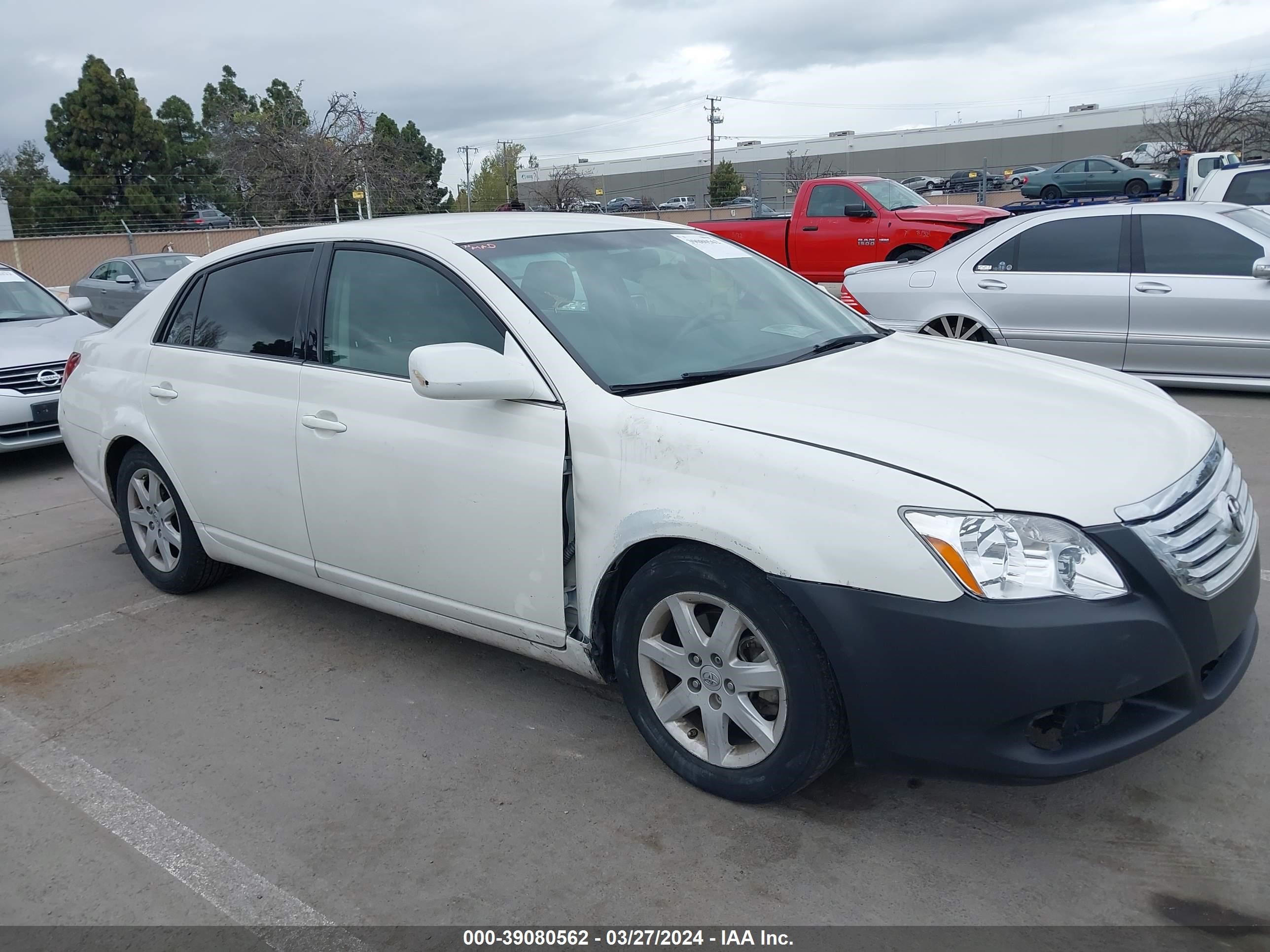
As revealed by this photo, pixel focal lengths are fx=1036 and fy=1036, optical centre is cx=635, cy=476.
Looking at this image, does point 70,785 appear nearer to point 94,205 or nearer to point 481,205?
point 94,205

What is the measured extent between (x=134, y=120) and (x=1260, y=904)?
172 ft

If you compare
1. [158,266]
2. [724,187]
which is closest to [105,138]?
[724,187]

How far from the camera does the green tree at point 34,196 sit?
131 ft

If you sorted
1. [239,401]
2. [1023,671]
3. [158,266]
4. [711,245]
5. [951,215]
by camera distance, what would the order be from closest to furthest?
1. [1023,671]
2. [239,401]
3. [711,245]
4. [951,215]
5. [158,266]

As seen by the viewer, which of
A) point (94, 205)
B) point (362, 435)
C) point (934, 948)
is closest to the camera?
point (934, 948)

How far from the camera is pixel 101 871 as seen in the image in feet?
9.39

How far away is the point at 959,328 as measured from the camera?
327 inches

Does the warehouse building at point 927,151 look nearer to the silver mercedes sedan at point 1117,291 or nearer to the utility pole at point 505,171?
the utility pole at point 505,171

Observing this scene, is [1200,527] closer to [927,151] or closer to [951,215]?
[951,215]

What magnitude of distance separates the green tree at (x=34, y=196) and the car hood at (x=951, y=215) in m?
30.3

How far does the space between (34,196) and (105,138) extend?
3.98 metres

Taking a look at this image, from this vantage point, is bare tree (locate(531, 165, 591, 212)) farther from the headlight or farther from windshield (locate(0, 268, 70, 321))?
the headlight

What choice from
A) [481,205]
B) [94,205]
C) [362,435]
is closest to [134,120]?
[94,205]

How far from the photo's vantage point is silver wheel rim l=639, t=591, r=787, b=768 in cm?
280
